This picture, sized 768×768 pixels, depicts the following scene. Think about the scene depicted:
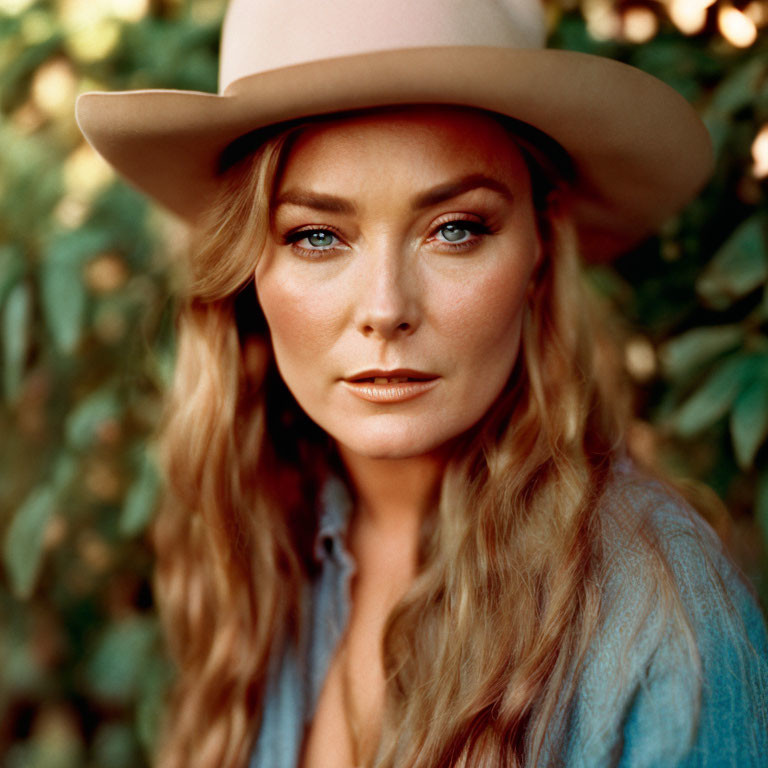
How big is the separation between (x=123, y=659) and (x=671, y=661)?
1129 mm

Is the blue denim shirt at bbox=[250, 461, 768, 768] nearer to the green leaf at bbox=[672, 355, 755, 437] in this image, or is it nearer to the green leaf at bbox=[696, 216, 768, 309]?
the green leaf at bbox=[672, 355, 755, 437]

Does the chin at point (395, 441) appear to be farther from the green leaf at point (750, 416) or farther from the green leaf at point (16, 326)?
the green leaf at point (16, 326)

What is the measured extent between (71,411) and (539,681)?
3.81 feet

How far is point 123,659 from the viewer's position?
64.1 inches

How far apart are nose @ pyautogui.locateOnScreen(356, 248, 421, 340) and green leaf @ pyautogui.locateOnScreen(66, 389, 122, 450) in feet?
2.37

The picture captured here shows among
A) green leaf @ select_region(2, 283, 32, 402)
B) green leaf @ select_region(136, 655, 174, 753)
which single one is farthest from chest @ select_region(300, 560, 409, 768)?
green leaf @ select_region(2, 283, 32, 402)

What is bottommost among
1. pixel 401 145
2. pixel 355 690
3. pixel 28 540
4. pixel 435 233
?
pixel 355 690

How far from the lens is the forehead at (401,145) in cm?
102

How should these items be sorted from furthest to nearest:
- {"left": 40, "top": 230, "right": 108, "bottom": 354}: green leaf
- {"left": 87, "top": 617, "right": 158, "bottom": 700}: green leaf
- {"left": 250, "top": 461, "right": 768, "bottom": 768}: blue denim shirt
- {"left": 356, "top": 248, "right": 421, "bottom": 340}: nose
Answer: {"left": 87, "top": 617, "right": 158, "bottom": 700}: green leaf < {"left": 40, "top": 230, "right": 108, "bottom": 354}: green leaf < {"left": 356, "top": 248, "right": 421, "bottom": 340}: nose < {"left": 250, "top": 461, "right": 768, "bottom": 768}: blue denim shirt

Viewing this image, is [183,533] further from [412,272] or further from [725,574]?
[725,574]

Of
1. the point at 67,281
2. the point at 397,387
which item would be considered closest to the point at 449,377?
the point at 397,387

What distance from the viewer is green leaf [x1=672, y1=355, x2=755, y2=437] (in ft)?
4.05

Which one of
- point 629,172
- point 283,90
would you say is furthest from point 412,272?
point 629,172

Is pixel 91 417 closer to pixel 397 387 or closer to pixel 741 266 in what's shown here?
pixel 397 387
